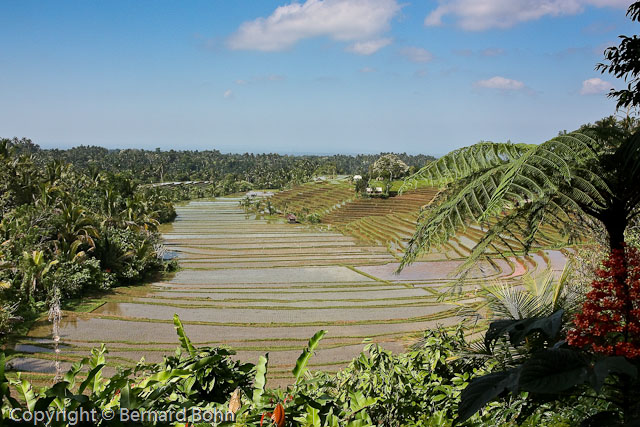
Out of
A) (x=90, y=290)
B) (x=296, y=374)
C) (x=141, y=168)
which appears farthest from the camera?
(x=141, y=168)

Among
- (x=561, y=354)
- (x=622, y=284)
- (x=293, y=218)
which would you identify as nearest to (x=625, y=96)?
(x=622, y=284)

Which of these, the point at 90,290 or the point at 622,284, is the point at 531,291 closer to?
the point at 622,284

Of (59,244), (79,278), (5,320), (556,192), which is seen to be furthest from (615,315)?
(59,244)

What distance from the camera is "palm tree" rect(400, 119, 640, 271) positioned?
2.32 metres

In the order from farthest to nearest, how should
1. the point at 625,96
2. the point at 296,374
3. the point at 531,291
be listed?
the point at 531,291, the point at 625,96, the point at 296,374

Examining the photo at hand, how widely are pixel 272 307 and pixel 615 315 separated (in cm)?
1559

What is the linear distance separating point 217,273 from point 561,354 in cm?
2189

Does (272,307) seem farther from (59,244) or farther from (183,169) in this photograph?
(183,169)

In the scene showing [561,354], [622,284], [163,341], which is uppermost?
[622,284]

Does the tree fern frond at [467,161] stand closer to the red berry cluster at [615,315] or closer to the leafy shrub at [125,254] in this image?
the red berry cluster at [615,315]

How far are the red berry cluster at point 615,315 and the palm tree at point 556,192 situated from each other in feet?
2.52

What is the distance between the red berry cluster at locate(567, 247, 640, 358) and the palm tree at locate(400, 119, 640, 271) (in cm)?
77

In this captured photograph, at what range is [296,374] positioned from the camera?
2008 millimetres

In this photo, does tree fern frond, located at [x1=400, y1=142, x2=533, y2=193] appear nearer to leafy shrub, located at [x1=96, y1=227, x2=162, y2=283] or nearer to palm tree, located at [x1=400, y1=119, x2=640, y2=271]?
palm tree, located at [x1=400, y1=119, x2=640, y2=271]
